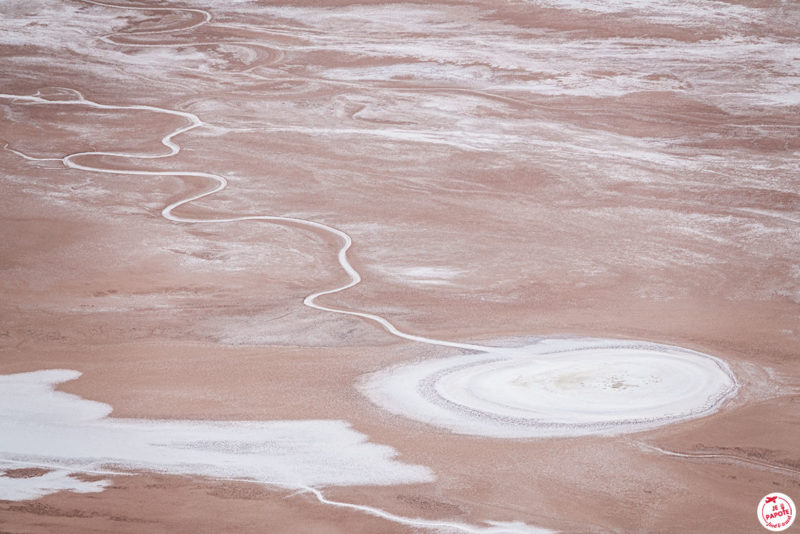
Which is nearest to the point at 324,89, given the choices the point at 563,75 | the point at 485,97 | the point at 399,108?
the point at 399,108

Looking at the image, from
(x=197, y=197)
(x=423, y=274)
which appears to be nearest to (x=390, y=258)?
(x=423, y=274)

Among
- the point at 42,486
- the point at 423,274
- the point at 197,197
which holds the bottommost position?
the point at 42,486

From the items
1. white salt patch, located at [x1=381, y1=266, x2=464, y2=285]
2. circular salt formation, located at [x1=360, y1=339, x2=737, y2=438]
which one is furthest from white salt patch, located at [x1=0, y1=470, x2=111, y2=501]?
white salt patch, located at [x1=381, y1=266, x2=464, y2=285]

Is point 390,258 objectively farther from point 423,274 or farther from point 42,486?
point 42,486

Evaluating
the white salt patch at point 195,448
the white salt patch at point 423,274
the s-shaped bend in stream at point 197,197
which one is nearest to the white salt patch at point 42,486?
the white salt patch at point 195,448

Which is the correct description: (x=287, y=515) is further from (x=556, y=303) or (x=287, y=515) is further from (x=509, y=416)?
(x=556, y=303)

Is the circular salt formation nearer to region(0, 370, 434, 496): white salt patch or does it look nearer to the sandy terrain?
the sandy terrain

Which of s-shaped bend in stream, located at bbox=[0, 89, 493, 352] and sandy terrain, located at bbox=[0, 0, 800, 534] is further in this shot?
s-shaped bend in stream, located at bbox=[0, 89, 493, 352]
